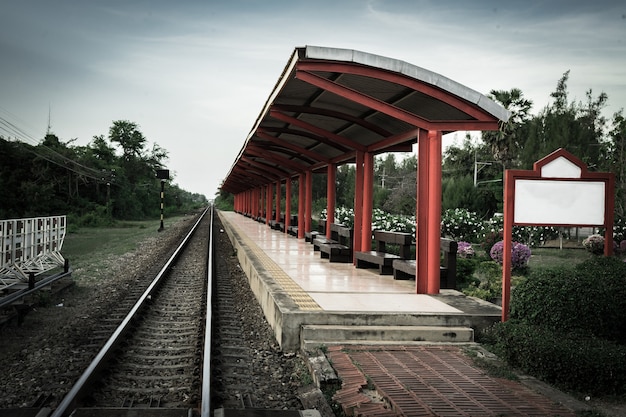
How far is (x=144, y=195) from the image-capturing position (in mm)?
64500

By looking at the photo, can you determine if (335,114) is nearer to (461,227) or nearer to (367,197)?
(367,197)

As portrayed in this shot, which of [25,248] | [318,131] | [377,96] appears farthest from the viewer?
[318,131]

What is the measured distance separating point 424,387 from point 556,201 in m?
2.91

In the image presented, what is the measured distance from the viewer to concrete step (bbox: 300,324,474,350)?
19.5ft

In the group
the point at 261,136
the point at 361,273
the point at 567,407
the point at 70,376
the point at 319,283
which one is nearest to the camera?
the point at 567,407

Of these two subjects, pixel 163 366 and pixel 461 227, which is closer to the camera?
pixel 163 366

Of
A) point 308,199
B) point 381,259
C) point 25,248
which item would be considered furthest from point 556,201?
point 308,199

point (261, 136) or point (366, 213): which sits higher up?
point (261, 136)

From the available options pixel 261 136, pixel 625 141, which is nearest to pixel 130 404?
pixel 261 136

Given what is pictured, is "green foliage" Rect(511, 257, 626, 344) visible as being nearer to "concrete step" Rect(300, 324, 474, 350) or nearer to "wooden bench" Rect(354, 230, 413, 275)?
"concrete step" Rect(300, 324, 474, 350)

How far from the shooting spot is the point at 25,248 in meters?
8.67

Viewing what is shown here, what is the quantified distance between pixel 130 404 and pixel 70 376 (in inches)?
41.3

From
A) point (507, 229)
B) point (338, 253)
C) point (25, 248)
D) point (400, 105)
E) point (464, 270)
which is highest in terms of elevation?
point (400, 105)

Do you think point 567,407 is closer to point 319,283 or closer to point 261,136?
point 319,283
